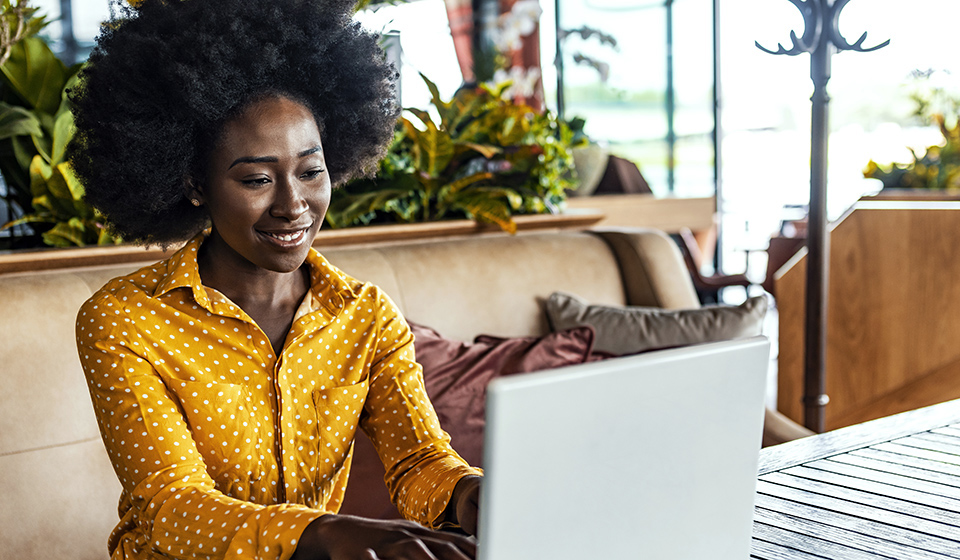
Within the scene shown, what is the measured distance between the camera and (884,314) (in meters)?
3.43

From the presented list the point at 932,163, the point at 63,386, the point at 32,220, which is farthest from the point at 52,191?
the point at 932,163

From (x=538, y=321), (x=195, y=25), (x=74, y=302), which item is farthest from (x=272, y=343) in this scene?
(x=538, y=321)

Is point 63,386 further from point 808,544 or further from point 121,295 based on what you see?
point 808,544

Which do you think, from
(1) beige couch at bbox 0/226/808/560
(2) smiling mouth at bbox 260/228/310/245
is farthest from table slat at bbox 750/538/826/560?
(1) beige couch at bbox 0/226/808/560

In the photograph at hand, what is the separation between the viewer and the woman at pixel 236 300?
3.82 feet

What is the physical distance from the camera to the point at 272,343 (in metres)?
1.33

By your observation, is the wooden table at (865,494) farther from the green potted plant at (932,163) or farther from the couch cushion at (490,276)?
the green potted plant at (932,163)

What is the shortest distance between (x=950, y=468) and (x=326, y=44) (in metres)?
1.07

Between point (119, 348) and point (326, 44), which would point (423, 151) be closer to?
point (326, 44)

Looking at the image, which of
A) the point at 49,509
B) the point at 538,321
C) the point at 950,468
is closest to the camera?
the point at 950,468

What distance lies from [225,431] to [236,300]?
0.19 metres

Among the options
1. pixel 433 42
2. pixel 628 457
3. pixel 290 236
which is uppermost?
pixel 433 42

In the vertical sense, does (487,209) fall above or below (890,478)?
above

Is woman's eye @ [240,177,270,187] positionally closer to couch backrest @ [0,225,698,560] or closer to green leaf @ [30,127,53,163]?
couch backrest @ [0,225,698,560]
